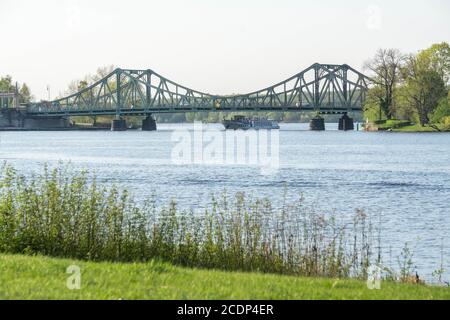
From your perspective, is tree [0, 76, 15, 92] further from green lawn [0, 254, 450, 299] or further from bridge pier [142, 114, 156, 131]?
green lawn [0, 254, 450, 299]

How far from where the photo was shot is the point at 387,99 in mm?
103062

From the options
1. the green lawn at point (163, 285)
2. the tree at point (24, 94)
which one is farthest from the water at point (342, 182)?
the tree at point (24, 94)

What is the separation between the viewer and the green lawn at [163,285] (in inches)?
395

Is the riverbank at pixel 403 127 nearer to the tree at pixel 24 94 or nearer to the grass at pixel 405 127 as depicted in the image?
the grass at pixel 405 127

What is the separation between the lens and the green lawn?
10031 millimetres

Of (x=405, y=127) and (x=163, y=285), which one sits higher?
(x=163, y=285)

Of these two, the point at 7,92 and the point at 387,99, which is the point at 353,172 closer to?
the point at 387,99

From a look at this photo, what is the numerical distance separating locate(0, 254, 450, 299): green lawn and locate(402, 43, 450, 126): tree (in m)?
82.4

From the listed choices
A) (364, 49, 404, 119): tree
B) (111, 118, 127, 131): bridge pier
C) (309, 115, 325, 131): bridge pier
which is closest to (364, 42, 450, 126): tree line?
(364, 49, 404, 119): tree

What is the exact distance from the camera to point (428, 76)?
9119cm

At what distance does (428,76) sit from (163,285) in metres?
83.9

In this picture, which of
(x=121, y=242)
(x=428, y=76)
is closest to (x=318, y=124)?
(x=428, y=76)

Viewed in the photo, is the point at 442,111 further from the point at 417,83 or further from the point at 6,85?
the point at 6,85
